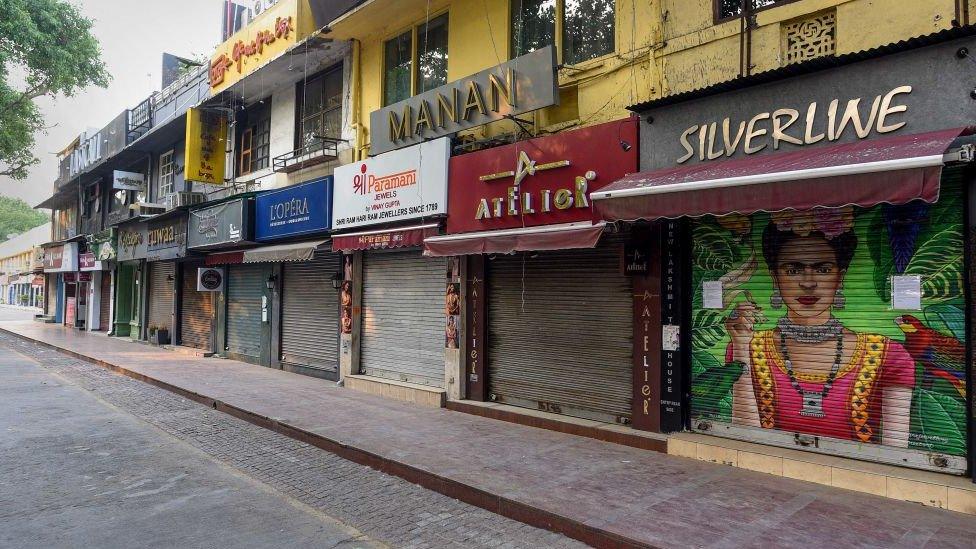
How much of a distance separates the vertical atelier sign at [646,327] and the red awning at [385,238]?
3.89 metres

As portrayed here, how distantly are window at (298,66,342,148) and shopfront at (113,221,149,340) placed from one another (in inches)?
421

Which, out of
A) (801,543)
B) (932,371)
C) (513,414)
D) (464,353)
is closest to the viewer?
(801,543)

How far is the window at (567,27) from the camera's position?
8.73 m

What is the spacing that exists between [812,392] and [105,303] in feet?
102

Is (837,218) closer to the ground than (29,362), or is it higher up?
higher up

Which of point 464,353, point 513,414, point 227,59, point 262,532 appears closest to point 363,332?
point 464,353

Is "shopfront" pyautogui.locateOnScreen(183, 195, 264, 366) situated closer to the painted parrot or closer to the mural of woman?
the mural of woman

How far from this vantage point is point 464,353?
1017cm

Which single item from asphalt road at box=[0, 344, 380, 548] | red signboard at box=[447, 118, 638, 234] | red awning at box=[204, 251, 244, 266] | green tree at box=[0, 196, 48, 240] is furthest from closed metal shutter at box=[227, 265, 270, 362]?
Result: green tree at box=[0, 196, 48, 240]

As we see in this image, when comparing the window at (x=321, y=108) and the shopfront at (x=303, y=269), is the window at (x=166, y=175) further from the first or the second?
the window at (x=321, y=108)

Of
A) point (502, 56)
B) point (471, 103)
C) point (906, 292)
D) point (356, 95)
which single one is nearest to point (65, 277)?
point (356, 95)

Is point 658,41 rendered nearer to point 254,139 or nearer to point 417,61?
point 417,61

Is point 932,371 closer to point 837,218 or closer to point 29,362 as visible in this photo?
point 837,218

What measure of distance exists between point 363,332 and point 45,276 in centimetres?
3806
